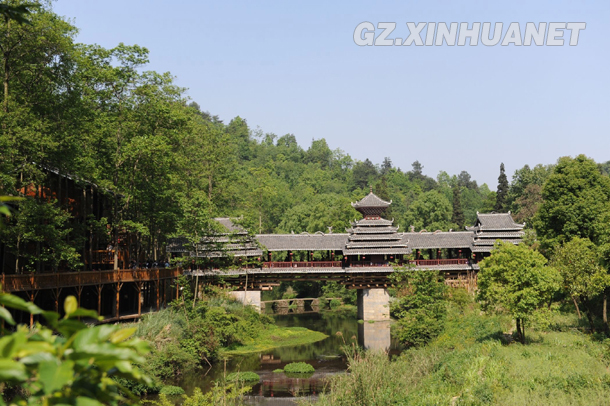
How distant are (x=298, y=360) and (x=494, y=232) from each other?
851 inches

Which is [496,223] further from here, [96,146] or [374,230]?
[96,146]

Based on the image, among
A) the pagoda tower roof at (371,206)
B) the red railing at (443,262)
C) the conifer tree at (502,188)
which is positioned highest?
the conifer tree at (502,188)

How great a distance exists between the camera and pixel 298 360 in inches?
1309

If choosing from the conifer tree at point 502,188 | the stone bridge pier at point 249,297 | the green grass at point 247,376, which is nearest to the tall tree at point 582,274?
the green grass at point 247,376

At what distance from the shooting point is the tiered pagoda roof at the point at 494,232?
46.3 metres

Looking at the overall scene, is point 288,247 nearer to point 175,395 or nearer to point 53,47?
point 175,395

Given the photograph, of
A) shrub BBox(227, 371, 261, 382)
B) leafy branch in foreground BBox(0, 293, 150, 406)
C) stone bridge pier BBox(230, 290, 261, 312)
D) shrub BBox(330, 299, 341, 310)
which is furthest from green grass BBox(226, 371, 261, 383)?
shrub BBox(330, 299, 341, 310)

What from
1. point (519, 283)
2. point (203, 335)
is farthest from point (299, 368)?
point (519, 283)

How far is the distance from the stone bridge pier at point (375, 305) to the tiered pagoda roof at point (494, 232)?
8.20 metres

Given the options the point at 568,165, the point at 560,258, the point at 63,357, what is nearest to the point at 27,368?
the point at 63,357

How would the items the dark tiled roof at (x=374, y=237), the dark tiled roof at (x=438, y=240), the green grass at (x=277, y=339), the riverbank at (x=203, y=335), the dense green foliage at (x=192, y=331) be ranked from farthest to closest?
1. the dark tiled roof at (x=438, y=240)
2. the dark tiled roof at (x=374, y=237)
3. the green grass at (x=277, y=339)
4. the dense green foliage at (x=192, y=331)
5. the riverbank at (x=203, y=335)

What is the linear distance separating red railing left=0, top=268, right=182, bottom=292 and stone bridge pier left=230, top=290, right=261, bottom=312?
6.16 m

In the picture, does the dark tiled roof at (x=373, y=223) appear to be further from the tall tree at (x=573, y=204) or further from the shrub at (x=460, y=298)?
the tall tree at (x=573, y=204)

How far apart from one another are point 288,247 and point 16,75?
2568 cm
